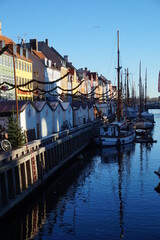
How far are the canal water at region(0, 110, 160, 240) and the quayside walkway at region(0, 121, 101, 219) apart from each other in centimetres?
102

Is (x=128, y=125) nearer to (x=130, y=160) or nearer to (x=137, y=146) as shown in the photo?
(x=137, y=146)

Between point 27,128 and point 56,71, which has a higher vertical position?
point 56,71

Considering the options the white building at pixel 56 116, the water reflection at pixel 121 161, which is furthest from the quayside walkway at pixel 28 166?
the white building at pixel 56 116

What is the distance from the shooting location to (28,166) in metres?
28.3

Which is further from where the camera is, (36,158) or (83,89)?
(83,89)

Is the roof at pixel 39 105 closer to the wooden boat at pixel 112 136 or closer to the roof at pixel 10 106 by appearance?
the roof at pixel 10 106

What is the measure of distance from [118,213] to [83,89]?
11974cm

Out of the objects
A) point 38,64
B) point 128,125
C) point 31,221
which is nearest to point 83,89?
point 38,64

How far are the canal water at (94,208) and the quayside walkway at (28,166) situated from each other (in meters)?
1.02

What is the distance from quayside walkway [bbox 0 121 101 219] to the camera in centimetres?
2292

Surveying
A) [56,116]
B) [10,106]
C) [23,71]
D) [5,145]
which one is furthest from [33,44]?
[5,145]

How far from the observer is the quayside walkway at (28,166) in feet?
75.2

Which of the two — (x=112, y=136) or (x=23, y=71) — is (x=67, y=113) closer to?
(x=112, y=136)

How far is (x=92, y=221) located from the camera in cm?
2266
